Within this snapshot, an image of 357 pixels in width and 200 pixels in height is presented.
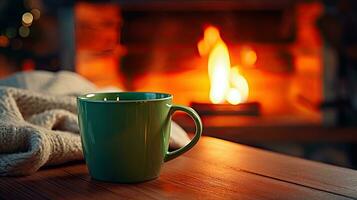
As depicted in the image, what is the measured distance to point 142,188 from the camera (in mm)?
522

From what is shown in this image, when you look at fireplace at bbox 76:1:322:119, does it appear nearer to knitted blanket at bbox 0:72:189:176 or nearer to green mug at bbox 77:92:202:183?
knitted blanket at bbox 0:72:189:176

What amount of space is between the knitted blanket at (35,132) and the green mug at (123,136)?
0.05 meters

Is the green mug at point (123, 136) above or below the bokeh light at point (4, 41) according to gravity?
below

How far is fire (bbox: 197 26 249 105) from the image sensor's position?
1963mm

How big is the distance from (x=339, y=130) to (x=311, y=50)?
287 mm

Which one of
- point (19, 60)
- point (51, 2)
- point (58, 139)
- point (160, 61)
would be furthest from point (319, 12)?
point (58, 139)

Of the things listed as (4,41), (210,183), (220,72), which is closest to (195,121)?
(210,183)

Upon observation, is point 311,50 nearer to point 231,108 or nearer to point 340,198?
point 231,108

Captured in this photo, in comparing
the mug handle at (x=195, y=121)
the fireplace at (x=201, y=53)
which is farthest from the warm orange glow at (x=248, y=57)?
the mug handle at (x=195, y=121)

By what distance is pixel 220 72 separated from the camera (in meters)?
1.97

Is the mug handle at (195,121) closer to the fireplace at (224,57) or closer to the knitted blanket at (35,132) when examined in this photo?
the knitted blanket at (35,132)

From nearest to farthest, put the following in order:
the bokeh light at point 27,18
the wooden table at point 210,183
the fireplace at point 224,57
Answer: the wooden table at point 210,183 → the fireplace at point 224,57 → the bokeh light at point 27,18

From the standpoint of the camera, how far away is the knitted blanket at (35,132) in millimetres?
562

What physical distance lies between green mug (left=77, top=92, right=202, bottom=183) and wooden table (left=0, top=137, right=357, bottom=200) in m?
0.01
